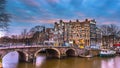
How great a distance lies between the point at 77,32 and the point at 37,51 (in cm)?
3328

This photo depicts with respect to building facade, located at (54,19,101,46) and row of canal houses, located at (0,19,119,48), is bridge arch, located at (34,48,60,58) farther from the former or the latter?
building facade, located at (54,19,101,46)

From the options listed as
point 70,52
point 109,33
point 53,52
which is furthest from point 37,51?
point 109,33

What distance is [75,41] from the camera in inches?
2697

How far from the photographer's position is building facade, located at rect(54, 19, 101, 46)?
6719 cm

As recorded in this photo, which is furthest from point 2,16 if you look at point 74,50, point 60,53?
point 74,50

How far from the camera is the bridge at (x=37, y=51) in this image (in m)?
32.0

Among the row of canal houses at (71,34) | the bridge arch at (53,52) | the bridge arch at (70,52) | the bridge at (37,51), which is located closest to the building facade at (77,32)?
the row of canal houses at (71,34)

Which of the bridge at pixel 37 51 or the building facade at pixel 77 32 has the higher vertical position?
the building facade at pixel 77 32

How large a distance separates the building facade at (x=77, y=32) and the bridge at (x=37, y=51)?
19.5m

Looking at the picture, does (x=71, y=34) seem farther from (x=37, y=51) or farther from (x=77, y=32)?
(x=37, y=51)

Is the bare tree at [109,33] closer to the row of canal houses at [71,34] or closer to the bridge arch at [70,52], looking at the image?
the row of canal houses at [71,34]

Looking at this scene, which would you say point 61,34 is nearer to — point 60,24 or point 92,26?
point 60,24

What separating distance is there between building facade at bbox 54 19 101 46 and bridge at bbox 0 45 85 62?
19.5 m

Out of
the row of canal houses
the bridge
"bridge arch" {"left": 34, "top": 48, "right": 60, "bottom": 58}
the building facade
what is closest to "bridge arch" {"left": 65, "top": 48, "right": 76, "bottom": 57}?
the bridge
